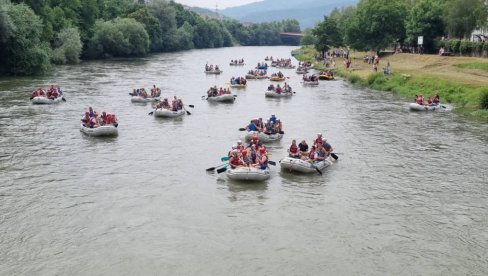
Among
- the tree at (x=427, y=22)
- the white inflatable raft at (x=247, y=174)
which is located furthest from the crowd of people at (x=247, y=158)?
the tree at (x=427, y=22)

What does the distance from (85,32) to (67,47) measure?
17229mm

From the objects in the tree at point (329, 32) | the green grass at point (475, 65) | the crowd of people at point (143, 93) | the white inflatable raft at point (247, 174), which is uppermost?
the tree at point (329, 32)

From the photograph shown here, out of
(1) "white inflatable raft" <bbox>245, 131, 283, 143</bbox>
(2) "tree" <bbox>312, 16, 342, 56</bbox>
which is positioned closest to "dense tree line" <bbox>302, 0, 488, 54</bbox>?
(2) "tree" <bbox>312, 16, 342, 56</bbox>

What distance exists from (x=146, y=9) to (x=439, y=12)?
6930 cm

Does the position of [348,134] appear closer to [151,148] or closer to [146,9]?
[151,148]

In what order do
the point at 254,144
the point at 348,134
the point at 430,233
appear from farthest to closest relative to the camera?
1. the point at 348,134
2. the point at 254,144
3. the point at 430,233

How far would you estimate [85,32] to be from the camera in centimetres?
9050

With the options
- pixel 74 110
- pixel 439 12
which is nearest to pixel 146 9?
pixel 439 12

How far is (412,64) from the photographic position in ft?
214

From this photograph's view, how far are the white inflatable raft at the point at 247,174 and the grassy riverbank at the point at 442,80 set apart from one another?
20.1 metres

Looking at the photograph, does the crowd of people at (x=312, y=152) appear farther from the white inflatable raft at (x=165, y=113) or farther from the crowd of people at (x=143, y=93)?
the crowd of people at (x=143, y=93)

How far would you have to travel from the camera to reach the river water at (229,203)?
14.8 m

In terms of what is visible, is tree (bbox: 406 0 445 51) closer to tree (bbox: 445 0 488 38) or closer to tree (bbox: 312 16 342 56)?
tree (bbox: 445 0 488 38)

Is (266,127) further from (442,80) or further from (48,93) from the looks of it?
(442,80)
